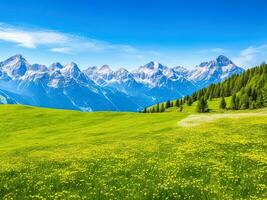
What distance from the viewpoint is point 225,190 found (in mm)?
23219

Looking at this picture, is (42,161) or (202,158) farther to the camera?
(42,161)

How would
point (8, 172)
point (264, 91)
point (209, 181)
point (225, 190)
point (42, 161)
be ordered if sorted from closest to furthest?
point (225, 190), point (209, 181), point (8, 172), point (42, 161), point (264, 91)

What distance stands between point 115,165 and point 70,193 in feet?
30.4

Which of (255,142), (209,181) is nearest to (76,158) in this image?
(209,181)

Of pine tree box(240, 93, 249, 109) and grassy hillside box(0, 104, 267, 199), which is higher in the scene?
pine tree box(240, 93, 249, 109)

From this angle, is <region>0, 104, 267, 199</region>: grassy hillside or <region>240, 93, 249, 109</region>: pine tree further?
<region>240, 93, 249, 109</region>: pine tree

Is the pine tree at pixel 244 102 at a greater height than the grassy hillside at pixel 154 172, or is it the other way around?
the pine tree at pixel 244 102

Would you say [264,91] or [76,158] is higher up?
[264,91]

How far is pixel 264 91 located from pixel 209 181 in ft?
477

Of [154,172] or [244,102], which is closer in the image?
[154,172]

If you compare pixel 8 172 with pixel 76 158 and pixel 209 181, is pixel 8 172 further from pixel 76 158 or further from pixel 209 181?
pixel 209 181

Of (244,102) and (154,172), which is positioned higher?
(244,102)

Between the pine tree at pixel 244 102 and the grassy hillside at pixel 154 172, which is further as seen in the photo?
the pine tree at pixel 244 102

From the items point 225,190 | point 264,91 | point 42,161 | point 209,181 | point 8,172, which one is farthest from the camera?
point 264,91
